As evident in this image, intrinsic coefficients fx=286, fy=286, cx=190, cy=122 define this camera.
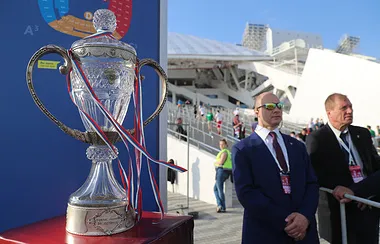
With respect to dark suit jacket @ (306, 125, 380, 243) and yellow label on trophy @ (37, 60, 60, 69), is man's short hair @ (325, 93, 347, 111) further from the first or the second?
yellow label on trophy @ (37, 60, 60, 69)

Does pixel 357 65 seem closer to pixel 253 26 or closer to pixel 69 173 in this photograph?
pixel 69 173

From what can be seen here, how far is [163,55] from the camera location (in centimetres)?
189

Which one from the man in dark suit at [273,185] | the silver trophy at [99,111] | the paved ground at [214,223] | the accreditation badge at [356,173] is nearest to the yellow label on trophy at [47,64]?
the silver trophy at [99,111]

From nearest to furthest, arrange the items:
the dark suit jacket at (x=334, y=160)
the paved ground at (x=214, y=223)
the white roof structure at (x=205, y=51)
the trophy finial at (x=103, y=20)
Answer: the trophy finial at (x=103, y=20) → the dark suit jacket at (x=334, y=160) → the paved ground at (x=214, y=223) → the white roof structure at (x=205, y=51)

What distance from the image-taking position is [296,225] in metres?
Result: 1.47

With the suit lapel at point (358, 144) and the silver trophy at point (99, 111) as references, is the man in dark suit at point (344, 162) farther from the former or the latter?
the silver trophy at point (99, 111)

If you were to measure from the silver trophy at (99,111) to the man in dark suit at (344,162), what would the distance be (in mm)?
1487

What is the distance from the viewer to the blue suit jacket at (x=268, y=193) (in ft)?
5.04

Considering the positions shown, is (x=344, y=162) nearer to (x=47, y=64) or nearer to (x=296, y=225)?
(x=296, y=225)

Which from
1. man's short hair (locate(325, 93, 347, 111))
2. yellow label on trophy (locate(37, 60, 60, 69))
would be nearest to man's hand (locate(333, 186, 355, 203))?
man's short hair (locate(325, 93, 347, 111))

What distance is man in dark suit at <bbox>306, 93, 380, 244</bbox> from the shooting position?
6.22 feet

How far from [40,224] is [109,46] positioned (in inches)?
28.3

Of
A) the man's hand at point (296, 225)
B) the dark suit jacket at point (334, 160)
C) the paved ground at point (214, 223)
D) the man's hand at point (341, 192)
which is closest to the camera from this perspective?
the man's hand at point (296, 225)

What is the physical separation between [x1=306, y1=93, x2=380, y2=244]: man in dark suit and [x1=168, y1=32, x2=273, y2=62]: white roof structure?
2640 centimetres
